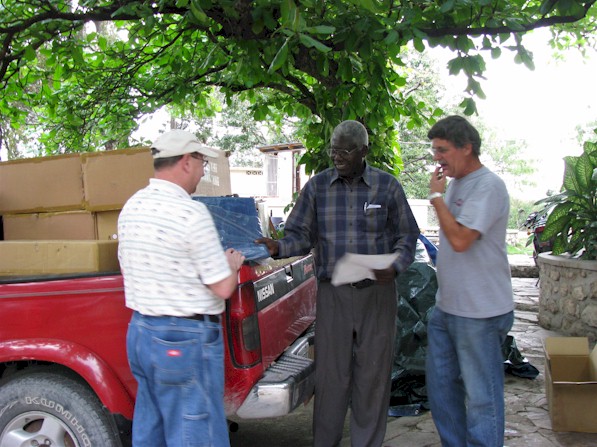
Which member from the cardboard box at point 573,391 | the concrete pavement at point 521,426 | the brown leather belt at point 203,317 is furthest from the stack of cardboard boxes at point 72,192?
the cardboard box at point 573,391

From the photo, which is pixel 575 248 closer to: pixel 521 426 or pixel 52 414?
pixel 521 426

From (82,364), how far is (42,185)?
1.37 metres

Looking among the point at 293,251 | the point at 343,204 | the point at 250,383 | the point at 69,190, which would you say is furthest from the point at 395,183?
the point at 69,190

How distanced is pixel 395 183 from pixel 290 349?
1144 mm

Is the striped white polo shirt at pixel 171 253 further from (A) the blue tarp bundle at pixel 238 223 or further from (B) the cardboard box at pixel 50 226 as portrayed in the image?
(B) the cardboard box at pixel 50 226

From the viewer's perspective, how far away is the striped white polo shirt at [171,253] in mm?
2371

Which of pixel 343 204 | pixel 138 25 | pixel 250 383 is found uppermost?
pixel 138 25

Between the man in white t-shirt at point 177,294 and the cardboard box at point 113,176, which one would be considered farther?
the cardboard box at point 113,176

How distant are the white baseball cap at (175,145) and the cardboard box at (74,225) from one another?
4.35ft

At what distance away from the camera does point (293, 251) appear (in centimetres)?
351

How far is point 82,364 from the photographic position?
9.48 ft

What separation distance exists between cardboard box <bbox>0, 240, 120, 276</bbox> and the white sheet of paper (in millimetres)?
1191

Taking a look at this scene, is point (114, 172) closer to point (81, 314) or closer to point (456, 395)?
point (81, 314)

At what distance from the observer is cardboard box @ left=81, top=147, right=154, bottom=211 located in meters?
3.66
